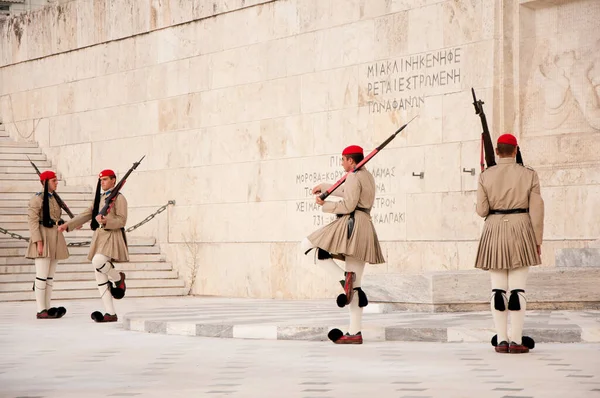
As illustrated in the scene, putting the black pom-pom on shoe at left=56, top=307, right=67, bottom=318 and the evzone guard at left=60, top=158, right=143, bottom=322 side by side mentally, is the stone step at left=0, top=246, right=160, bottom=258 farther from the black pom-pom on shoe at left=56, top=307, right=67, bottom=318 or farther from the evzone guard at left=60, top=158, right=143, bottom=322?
the evzone guard at left=60, top=158, right=143, bottom=322

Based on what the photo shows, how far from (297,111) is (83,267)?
455 centimetres

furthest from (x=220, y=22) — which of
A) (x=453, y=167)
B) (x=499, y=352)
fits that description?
(x=499, y=352)

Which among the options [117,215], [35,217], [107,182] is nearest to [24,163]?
[35,217]

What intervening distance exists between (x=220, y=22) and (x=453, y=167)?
A: 237 inches

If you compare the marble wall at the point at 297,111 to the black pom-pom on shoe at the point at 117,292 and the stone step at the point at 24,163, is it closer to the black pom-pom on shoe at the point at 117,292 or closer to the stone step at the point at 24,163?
the stone step at the point at 24,163

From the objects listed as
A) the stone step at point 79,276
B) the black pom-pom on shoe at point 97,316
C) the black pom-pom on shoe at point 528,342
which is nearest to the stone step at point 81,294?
the stone step at point 79,276

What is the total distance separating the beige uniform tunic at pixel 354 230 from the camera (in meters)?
11.0

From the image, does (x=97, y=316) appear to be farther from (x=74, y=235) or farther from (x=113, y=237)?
(x=74, y=235)

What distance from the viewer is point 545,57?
16172mm

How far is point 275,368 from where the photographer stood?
9156 mm

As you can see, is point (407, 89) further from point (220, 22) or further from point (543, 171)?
point (220, 22)

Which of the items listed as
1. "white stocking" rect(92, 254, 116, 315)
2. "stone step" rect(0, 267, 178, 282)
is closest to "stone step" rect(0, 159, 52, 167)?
"stone step" rect(0, 267, 178, 282)

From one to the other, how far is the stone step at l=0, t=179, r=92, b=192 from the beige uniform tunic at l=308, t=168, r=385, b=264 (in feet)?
41.6

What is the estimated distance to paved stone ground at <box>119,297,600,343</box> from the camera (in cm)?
1110
